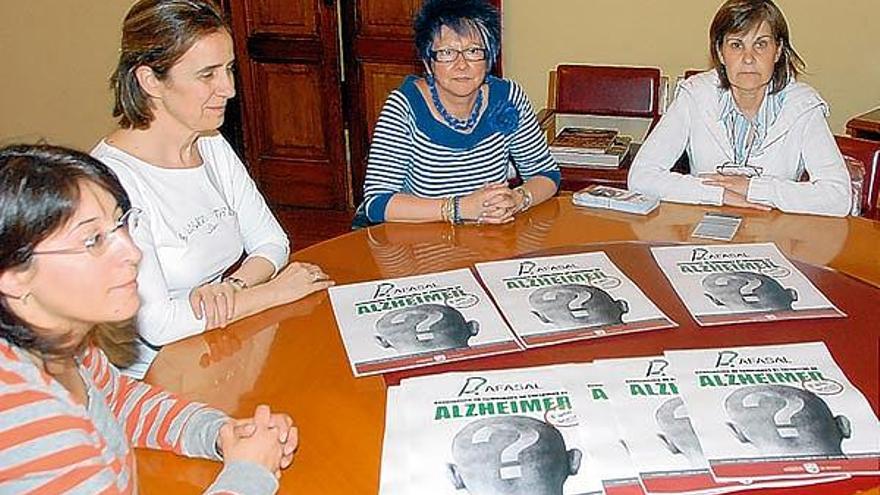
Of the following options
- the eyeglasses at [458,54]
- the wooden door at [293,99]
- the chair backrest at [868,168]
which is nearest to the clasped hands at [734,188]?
the chair backrest at [868,168]

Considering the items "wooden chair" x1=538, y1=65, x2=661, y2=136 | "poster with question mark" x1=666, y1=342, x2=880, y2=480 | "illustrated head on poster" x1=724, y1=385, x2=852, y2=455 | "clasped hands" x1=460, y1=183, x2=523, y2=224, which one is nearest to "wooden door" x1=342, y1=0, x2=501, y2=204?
"wooden chair" x1=538, y1=65, x2=661, y2=136

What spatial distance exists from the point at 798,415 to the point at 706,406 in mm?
127

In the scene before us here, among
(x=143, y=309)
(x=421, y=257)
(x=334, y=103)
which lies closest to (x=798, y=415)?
(x=421, y=257)

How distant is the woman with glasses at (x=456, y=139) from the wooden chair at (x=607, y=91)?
1.12m

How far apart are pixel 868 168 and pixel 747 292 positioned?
34.6 inches

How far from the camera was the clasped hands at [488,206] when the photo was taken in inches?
87.1

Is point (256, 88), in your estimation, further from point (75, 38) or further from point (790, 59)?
point (790, 59)

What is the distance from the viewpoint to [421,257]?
2.05 m

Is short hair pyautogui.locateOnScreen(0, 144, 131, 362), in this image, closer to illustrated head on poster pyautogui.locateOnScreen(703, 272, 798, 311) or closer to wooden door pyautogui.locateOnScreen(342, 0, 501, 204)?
illustrated head on poster pyautogui.locateOnScreen(703, 272, 798, 311)

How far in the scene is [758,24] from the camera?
7.89 ft

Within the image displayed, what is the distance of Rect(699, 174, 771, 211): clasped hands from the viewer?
2289 mm

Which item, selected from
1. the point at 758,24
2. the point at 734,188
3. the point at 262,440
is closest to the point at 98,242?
the point at 262,440

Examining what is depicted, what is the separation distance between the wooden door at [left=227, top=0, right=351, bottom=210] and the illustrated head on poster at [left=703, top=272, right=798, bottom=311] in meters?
2.64

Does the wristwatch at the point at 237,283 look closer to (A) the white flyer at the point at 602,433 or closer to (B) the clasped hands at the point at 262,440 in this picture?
(B) the clasped hands at the point at 262,440
